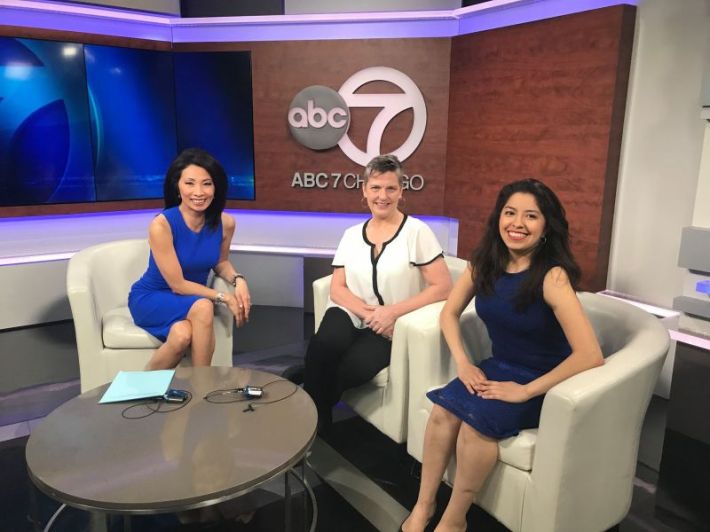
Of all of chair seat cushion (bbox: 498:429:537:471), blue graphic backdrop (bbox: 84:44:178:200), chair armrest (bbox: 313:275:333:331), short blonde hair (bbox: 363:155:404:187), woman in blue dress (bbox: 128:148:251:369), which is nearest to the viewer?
chair seat cushion (bbox: 498:429:537:471)

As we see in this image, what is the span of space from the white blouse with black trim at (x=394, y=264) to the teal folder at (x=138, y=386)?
0.92 meters

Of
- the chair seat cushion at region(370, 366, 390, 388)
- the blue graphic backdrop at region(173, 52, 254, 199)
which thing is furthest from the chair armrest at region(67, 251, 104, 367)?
the blue graphic backdrop at region(173, 52, 254, 199)

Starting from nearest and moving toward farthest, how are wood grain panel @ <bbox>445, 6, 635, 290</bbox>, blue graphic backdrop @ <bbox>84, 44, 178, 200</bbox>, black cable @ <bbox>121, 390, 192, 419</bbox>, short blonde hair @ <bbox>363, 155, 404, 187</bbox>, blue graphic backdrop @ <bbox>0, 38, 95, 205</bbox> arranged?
black cable @ <bbox>121, 390, 192, 419</bbox> → short blonde hair @ <bbox>363, 155, 404, 187</bbox> → wood grain panel @ <bbox>445, 6, 635, 290</bbox> → blue graphic backdrop @ <bbox>0, 38, 95, 205</bbox> → blue graphic backdrop @ <bbox>84, 44, 178, 200</bbox>

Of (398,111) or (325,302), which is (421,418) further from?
(398,111)

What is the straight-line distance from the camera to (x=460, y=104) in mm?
4273

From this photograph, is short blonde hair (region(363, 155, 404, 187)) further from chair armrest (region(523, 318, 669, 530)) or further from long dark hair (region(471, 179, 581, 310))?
chair armrest (region(523, 318, 669, 530))

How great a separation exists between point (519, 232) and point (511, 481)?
88 centimetres

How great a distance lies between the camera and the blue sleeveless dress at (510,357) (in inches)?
81.2

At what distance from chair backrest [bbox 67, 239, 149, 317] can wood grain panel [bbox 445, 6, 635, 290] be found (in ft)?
7.54

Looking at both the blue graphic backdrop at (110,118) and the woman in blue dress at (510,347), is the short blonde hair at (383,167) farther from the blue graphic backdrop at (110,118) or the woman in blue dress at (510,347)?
the blue graphic backdrop at (110,118)

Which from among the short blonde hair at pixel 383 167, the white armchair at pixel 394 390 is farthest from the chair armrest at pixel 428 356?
the short blonde hair at pixel 383 167

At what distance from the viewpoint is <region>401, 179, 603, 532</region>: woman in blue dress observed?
6.72 feet

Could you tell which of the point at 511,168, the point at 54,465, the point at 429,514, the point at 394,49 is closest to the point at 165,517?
the point at 54,465

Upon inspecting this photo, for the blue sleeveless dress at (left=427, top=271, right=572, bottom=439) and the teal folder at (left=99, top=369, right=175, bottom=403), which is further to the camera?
the teal folder at (left=99, top=369, right=175, bottom=403)
